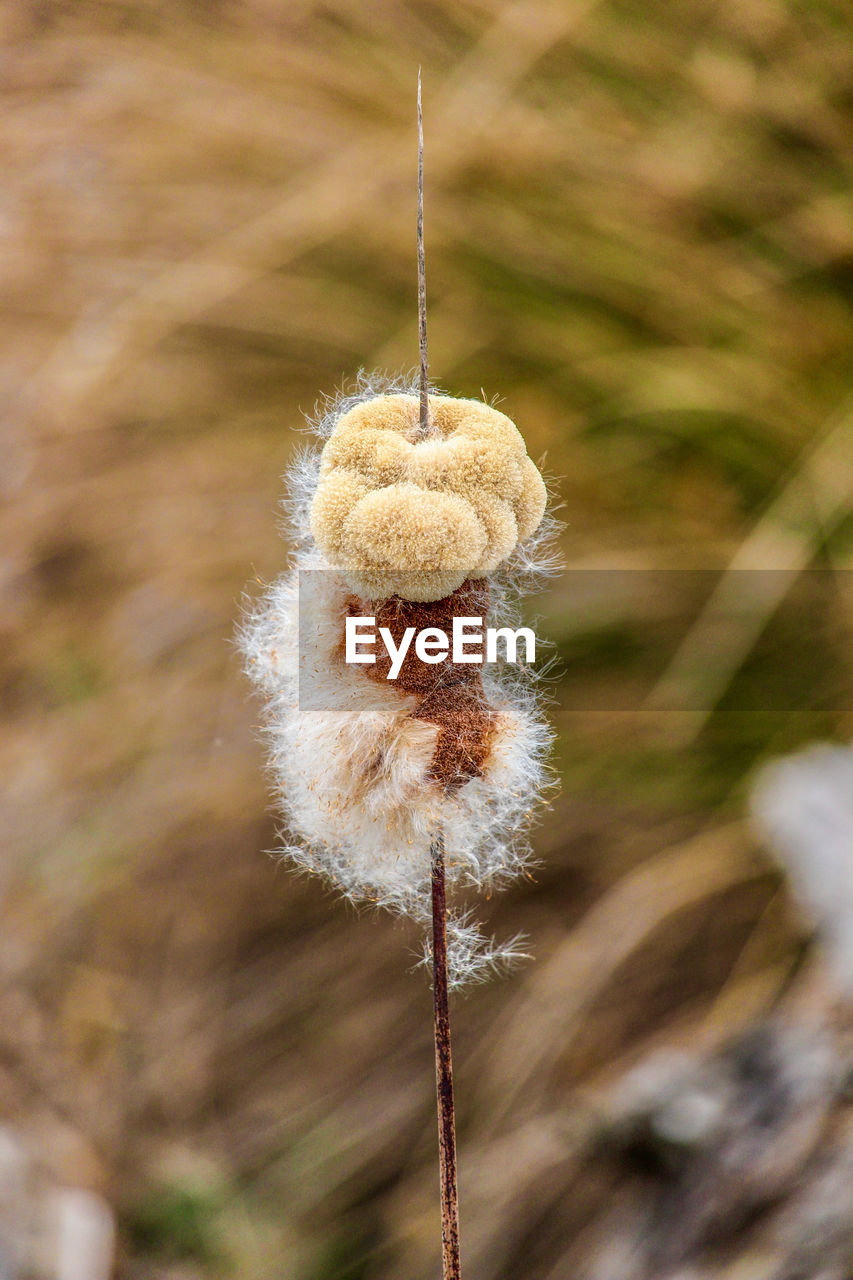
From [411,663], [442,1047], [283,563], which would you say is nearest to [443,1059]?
[442,1047]

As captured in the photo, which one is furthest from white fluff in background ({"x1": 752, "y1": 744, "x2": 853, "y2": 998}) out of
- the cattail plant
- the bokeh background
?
the cattail plant

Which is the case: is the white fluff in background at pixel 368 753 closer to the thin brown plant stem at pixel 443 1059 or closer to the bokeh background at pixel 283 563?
Result: the thin brown plant stem at pixel 443 1059

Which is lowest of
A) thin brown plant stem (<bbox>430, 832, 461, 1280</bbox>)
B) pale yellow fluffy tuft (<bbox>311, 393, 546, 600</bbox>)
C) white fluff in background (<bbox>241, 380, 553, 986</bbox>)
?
thin brown plant stem (<bbox>430, 832, 461, 1280</bbox>)

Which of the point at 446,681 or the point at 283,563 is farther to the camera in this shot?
the point at 283,563

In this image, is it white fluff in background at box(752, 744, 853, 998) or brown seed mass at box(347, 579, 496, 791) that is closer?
brown seed mass at box(347, 579, 496, 791)

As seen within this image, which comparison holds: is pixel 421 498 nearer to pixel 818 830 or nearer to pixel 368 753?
pixel 368 753

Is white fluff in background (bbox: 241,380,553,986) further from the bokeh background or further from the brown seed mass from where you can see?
the bokeh background

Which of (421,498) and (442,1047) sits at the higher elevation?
(421,498)
